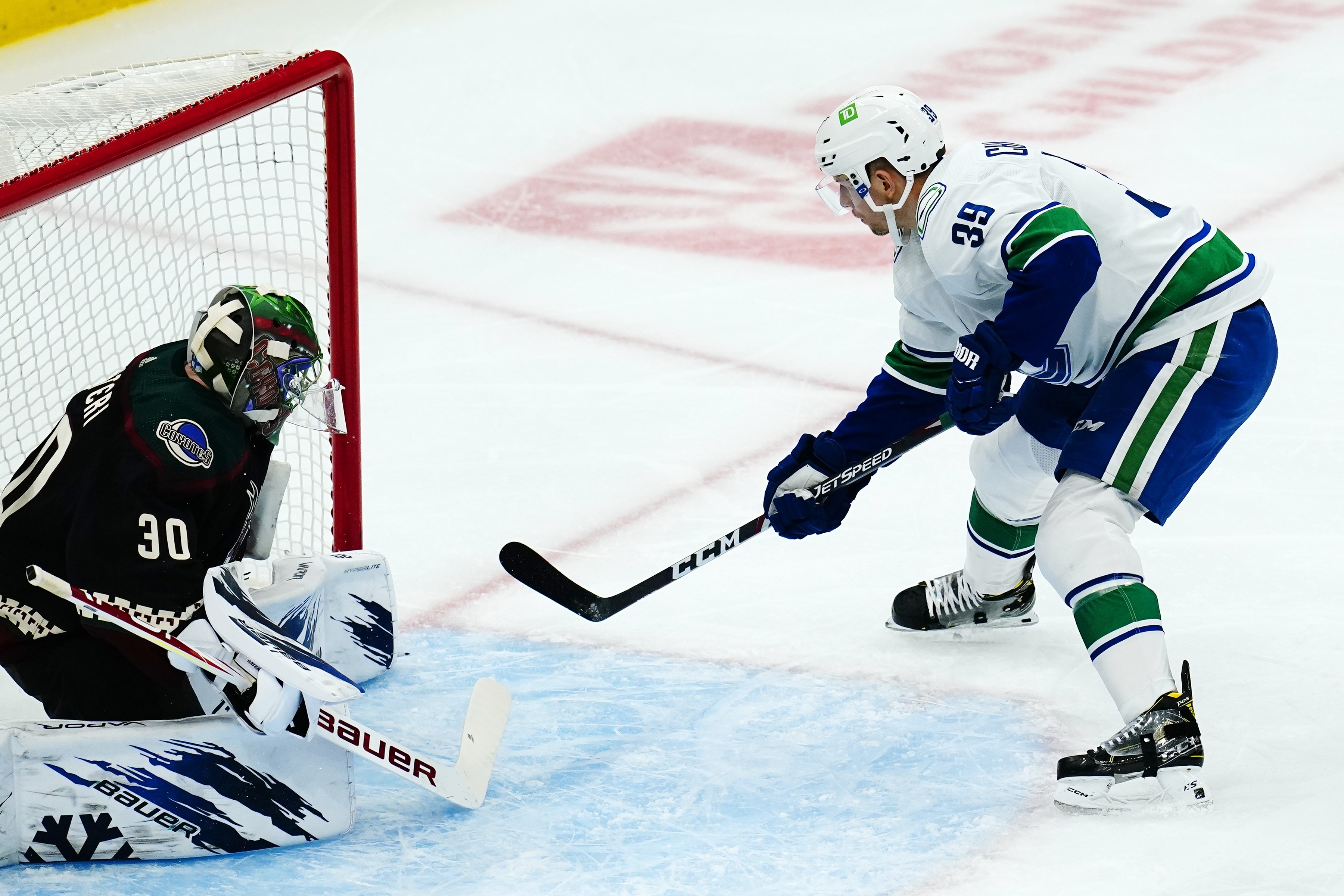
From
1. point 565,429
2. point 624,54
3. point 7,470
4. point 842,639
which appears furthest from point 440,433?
point 624,54

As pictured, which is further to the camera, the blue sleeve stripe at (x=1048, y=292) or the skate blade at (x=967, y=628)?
the skate blade at (x=967, y=628)

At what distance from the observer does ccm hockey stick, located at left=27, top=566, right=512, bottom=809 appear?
8.26 feet

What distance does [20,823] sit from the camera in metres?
2.53

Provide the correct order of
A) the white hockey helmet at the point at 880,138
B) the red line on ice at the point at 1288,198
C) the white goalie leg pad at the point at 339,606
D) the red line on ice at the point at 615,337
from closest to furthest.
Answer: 1. the white hockey helmet at the point at 880,138
2. the white goalie leg pad at the point at 339,606
3. the red line on ice at the point at 615,337
4. the red line on ice at the point at 1288,198

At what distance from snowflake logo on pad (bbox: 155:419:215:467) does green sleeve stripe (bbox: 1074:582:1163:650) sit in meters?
1.28

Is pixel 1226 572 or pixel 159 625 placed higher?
pixel 159 625

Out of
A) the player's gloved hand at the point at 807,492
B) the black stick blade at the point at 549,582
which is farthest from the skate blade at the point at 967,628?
the black stick blade at the point at 549,582

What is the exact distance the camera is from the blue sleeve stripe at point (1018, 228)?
8.48 feet

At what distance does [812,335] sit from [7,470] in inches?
76.7

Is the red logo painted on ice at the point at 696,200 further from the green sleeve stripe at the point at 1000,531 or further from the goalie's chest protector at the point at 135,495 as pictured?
the goalie's chest protector at the point at 135,495

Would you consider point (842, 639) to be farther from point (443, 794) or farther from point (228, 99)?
point (228, 99)

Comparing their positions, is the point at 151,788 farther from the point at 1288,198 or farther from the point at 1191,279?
the point at 1288,198

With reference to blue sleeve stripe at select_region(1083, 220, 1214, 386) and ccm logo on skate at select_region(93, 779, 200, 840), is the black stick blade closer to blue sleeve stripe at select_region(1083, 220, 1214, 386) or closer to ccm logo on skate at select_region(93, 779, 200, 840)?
ccm logo on skate at select_region(93, 779, 200, 840)

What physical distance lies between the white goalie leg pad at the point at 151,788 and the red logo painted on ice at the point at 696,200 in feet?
9.00
